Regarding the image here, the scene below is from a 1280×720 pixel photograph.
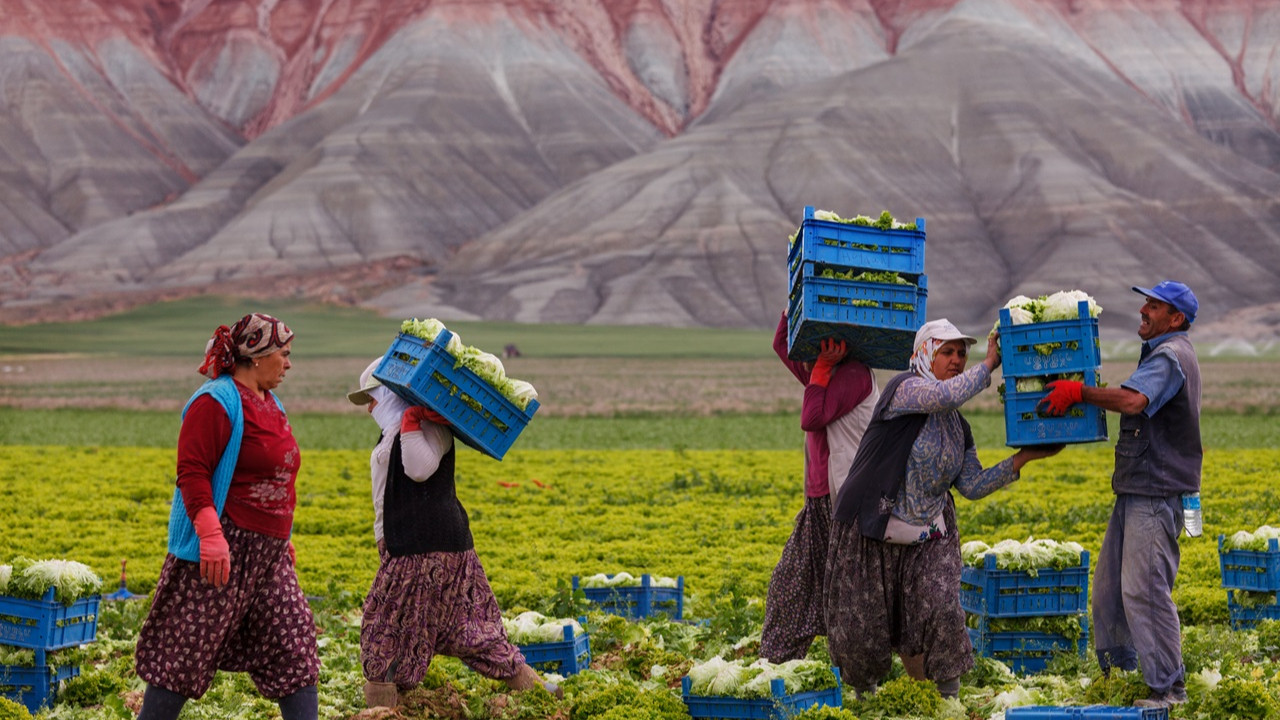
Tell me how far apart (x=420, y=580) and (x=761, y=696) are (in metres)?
1.95

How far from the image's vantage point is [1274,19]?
139000 mm

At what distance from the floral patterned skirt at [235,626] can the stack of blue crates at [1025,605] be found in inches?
154

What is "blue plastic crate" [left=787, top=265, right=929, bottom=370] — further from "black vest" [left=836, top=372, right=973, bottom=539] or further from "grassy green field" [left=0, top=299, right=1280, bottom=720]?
"grassy green field" [left=0, top=299, right=1280, bottom=720]

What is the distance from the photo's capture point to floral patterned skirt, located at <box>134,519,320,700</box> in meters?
6.26

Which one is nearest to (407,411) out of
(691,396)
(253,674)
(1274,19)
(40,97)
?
(253,674)

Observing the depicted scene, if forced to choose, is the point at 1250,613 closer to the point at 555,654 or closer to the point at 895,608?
the point at 895,608

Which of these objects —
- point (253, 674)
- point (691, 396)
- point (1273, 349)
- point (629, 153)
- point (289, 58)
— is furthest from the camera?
point (289, 58)

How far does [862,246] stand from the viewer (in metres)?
7.91

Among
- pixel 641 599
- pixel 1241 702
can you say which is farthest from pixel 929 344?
pixel 641 599

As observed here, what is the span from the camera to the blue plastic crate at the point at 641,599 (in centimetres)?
1052

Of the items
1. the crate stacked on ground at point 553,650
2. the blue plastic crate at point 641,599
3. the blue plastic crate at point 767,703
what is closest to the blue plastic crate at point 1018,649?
the blue plastic crate at point 767,703

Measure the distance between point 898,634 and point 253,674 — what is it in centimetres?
325

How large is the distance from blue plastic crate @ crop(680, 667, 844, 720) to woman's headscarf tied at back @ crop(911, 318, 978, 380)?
162 cm

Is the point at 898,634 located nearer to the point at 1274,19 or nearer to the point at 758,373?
the point at 758,373
